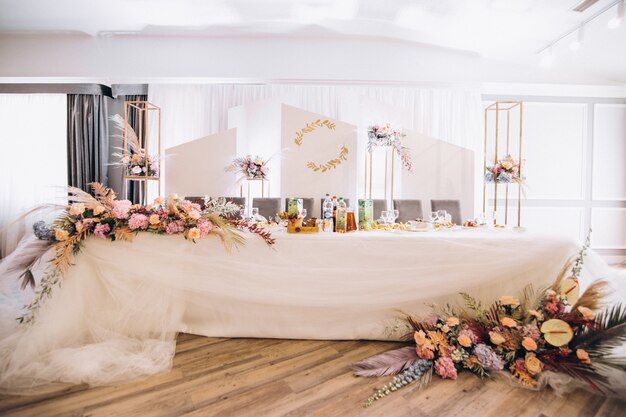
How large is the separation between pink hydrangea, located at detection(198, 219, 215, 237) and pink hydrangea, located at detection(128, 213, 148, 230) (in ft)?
1.09

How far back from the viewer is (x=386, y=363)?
1.81 meters

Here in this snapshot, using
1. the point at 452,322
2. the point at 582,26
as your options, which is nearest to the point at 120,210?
the point at 452,322

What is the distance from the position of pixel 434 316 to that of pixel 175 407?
1.52 meters

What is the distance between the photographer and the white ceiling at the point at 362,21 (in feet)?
11.5

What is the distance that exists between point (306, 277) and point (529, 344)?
4.13ft

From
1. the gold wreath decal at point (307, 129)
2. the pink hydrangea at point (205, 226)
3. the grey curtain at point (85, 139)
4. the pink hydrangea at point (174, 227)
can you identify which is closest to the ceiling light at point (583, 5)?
the gold wreath decal at point (307, 129)

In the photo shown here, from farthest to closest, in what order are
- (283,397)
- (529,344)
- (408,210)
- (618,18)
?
(408,210)
(618,18)
(529,344)
(283,397)

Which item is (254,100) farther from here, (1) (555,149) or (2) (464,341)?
(1) (555,149)

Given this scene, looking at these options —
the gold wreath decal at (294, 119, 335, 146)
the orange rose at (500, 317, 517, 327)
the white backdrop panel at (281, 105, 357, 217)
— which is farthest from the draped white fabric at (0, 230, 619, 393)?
the gold wreath decal at (294, 119, 335, 146)

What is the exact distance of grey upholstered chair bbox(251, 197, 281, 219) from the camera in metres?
3.80

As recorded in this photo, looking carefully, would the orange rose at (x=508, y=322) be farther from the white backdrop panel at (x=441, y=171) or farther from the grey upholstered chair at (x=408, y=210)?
the white backdrop panel at (x=441, y=171)

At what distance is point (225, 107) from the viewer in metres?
5.15

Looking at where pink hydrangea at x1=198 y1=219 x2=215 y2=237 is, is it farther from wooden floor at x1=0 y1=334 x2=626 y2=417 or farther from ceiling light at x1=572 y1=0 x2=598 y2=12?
ceiling light at x1=572 y1=0 x2=598 y2=12

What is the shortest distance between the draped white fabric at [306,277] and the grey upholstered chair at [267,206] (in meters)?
1.70
